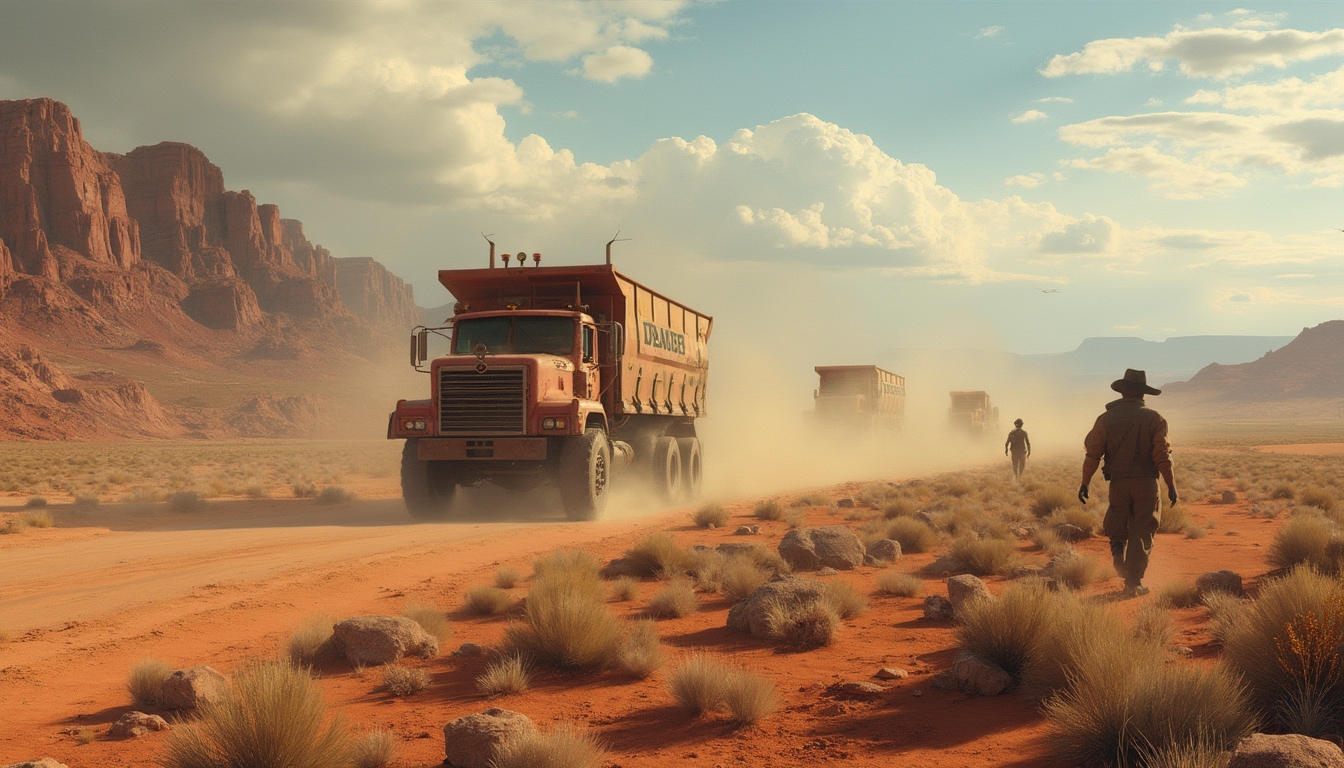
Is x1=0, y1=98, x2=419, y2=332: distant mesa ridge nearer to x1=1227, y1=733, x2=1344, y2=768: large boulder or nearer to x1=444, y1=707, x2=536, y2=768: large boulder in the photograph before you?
x1=444, y1=707, x2=536, y2=768: large boulder

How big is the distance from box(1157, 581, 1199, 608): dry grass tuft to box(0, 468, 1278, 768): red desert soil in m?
0.29

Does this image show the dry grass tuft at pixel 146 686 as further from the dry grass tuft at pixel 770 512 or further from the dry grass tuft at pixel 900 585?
the dry grass tuft at pixel 770 512

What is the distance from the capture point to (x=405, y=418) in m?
15.4

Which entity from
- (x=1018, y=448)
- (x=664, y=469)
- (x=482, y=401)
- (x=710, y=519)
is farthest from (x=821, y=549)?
(x=1018, y=448)

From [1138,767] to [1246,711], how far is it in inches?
34.5

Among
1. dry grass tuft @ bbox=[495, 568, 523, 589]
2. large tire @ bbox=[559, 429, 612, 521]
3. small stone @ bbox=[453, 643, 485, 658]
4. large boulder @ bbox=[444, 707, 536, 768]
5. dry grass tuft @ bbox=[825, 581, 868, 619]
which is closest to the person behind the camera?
large boulder @ bbox=[444, 707, 536, 768]

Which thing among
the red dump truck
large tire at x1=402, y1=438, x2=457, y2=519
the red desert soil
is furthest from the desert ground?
the red dump truck

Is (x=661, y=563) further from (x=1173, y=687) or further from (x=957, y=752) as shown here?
(x=1173, y=687)

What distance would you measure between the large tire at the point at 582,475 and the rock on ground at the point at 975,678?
32.8ft

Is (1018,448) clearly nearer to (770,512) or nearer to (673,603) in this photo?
(770,512)

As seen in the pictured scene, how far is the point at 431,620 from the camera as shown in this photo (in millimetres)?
7574

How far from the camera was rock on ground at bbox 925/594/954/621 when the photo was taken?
26.8ft

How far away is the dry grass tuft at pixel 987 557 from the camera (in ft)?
34.5

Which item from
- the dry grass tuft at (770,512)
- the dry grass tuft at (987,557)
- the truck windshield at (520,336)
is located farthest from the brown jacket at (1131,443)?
the truck windshield at (520,336)
